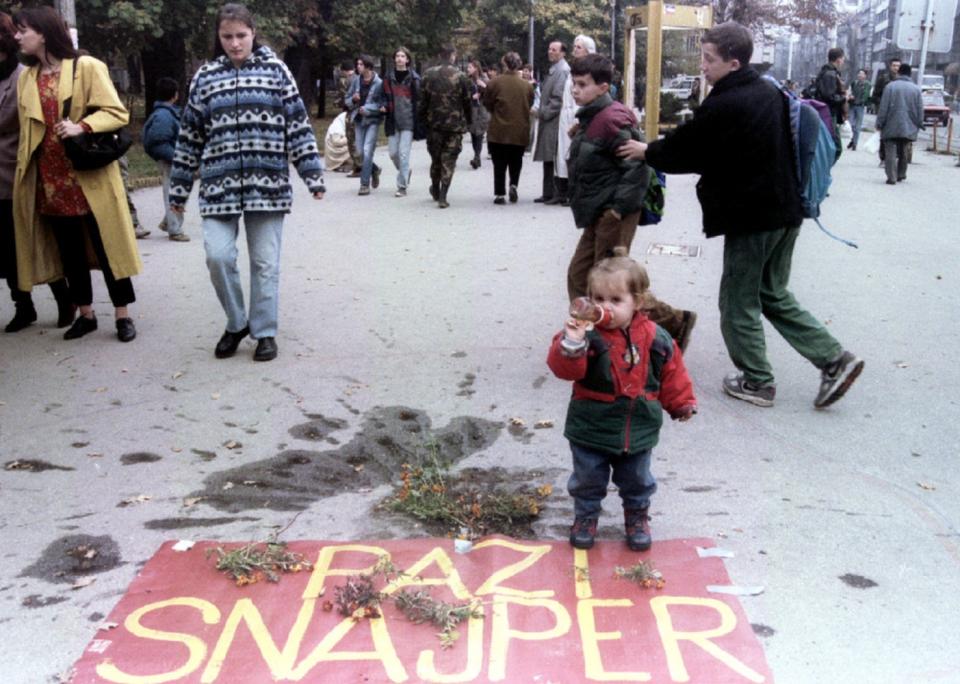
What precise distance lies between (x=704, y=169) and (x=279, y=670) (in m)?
3.17

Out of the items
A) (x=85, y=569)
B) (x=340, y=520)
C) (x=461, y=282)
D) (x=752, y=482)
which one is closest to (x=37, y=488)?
(x=85, y=569)

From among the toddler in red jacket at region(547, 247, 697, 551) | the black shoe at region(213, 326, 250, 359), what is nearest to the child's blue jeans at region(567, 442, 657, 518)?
the toddler in red jacket at region(547, 247, 697, 551)

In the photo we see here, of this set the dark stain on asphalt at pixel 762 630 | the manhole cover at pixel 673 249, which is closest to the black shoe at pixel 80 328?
the dark stain on asphalt at pixel 762 630

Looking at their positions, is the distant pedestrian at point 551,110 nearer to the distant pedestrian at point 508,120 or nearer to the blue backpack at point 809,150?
the distant pedestrian at point 508,120

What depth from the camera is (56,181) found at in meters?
6.15

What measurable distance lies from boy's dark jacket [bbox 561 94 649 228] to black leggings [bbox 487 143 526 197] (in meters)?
7.33

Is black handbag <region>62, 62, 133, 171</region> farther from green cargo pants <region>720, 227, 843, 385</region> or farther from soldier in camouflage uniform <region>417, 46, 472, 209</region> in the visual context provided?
soldier in camouflage uniform <region>417, 46, 472, 209</region>

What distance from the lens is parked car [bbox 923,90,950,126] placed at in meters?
36.1

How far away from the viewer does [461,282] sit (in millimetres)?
8297

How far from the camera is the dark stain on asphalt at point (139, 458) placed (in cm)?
458

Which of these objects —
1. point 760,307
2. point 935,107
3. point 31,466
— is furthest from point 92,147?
point 935,107

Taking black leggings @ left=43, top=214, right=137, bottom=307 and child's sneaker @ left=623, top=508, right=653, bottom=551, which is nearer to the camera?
child's sneaker @ left=623, top=508, right=653, bottom=551

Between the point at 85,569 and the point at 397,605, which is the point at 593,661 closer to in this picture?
the point at 397,605

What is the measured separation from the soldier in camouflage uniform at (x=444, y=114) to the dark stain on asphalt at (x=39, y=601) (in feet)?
31.7
